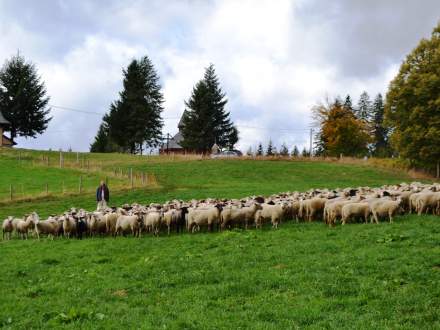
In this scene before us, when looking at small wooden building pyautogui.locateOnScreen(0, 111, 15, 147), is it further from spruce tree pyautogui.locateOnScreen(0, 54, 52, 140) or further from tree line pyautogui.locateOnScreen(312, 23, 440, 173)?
tree line pyautogui.locateOnScreen(312, 23, 440, 173)

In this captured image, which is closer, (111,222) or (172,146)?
(111,222)

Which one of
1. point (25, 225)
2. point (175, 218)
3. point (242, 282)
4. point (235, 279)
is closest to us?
point (242, 282)

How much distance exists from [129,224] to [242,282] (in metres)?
10.1

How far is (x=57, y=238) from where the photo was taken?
22.2 meters

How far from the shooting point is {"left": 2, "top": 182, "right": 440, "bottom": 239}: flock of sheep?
19.8 metres

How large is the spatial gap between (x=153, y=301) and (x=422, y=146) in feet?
139

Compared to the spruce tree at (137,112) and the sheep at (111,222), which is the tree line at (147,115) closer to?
the spruce tree at (137,112)

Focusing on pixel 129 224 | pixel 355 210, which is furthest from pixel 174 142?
pixel 355 210

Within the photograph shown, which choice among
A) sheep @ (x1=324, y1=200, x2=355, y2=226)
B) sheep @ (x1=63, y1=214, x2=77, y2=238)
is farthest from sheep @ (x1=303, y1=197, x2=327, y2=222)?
sheep @ (x1=63, y1=214, x2=77, y2=238)

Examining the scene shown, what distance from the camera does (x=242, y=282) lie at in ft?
40.1

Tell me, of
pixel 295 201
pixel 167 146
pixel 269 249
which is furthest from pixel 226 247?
pixel 167 146

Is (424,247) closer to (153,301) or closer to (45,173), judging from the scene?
(153,301)

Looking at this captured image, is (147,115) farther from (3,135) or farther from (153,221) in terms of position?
(153,221)

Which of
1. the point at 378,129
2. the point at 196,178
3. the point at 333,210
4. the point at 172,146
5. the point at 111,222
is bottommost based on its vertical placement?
the point at 111,222
